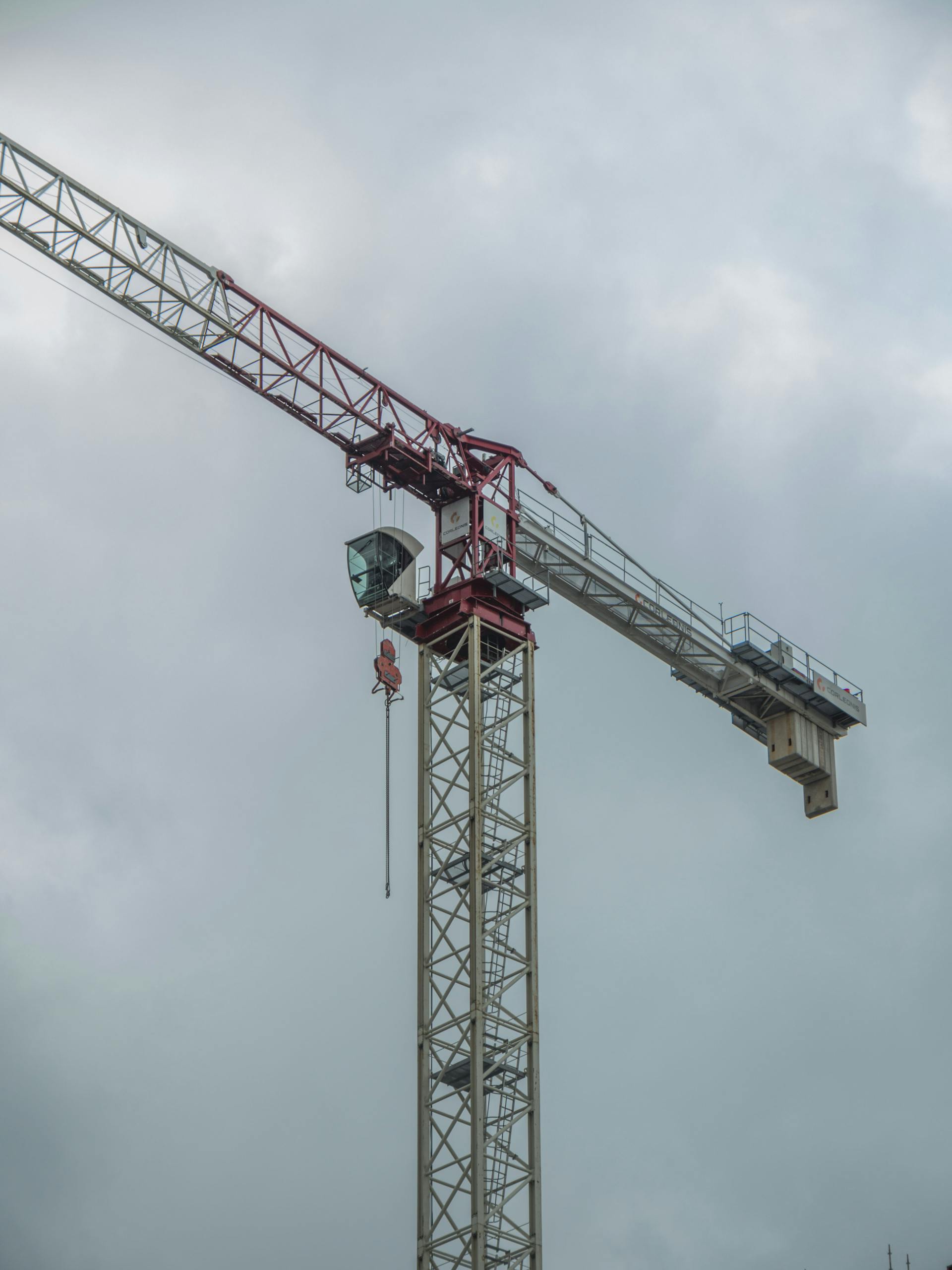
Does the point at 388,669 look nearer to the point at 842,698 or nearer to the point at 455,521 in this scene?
the point at 455,521

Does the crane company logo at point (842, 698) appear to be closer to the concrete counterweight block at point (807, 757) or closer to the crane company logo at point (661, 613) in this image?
the concrete counterweight block at point (807, 757)

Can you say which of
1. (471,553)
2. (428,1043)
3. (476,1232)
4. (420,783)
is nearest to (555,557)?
(471,553)

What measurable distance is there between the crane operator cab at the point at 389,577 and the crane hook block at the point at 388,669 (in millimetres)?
809

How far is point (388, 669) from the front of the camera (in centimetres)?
6122

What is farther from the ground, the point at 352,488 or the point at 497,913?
the point at 352,488

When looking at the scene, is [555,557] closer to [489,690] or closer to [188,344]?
[489,690]

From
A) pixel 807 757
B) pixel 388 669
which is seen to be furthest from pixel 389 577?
pixel 807 757

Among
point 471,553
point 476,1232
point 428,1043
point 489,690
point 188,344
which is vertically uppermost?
point 188,344

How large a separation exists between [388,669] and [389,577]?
286cm

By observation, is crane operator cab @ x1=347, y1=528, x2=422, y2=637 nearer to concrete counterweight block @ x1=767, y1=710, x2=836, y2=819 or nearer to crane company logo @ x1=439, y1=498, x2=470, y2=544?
crane company logo @ x1=439, y1=498, x2=470, y2=544

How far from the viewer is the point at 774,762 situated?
70438 millimetres

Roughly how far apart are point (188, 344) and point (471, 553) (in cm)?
955

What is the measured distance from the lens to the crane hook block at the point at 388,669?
200ft

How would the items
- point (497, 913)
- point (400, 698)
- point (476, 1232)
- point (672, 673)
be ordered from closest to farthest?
1. point (476, 1232)
2. point (497, 913)
3. point (400, 698)
4. point (672, 673)
